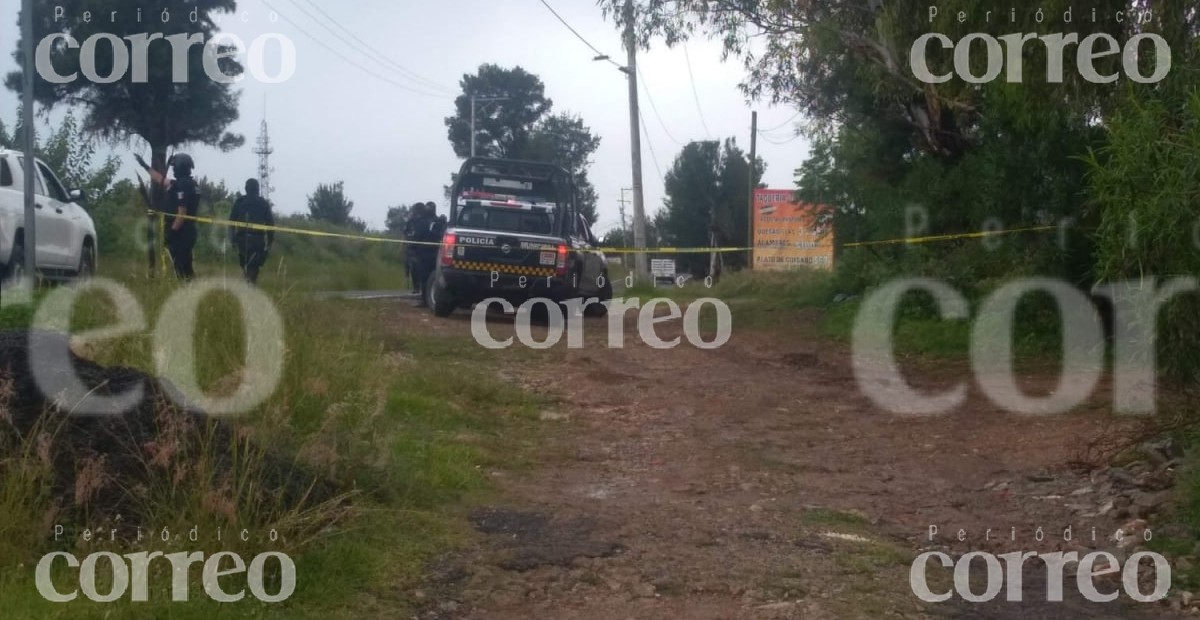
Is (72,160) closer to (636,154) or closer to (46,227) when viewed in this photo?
(46,227)

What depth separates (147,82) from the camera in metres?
18.6

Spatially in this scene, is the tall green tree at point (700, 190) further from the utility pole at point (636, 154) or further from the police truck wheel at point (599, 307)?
the police truck wheel at point (599, 307)

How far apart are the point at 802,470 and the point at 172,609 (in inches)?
184

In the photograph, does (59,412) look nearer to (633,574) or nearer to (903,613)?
(633,574)

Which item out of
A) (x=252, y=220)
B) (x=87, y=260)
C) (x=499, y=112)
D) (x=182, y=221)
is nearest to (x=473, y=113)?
(x=499, y=112)

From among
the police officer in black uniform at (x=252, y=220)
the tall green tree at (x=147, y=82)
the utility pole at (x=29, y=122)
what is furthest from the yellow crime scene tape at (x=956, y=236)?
the tall green tree at (x=147, y=82)

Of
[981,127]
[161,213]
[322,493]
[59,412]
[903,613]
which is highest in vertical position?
[981,127]

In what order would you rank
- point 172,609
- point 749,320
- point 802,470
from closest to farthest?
point 172,609
point 802,470
point 749,320

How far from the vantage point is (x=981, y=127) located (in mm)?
14859

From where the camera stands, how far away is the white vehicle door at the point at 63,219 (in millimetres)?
11641

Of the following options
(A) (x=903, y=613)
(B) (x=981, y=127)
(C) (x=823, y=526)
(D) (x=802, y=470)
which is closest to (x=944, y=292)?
(B) (x=981, y=127)

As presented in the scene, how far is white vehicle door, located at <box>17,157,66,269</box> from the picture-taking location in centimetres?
1123

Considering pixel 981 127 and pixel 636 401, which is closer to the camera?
pixel 636 401

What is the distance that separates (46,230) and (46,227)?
0.10 feet
